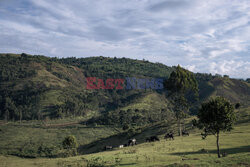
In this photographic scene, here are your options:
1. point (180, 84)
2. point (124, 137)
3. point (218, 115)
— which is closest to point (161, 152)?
point (218, 115)

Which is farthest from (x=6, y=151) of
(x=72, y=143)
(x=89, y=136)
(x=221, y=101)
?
(x=221, y=101)

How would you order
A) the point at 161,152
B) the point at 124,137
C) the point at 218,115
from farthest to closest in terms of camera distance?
the point at 124,137 < the point at 161,152 < the point at 218,115

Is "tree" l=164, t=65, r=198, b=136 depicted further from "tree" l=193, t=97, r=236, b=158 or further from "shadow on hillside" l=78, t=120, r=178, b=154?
"tree" l=193, t=97, r=236, b=158

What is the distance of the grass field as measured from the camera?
25.7 m

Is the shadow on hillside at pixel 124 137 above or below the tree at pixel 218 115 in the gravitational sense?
below

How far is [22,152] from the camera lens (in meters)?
92.1

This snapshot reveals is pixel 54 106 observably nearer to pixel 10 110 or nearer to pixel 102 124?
pixel 10 110

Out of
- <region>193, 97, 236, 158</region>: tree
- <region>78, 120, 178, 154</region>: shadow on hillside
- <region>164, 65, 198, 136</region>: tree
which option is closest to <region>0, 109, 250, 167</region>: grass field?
<region>193, 97, 236, 158</region>: tree

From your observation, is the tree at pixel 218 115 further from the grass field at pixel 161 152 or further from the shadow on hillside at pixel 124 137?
the shadow on hillside at pixel 124 137

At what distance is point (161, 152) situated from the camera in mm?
34344

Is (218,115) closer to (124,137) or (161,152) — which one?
(161,152)

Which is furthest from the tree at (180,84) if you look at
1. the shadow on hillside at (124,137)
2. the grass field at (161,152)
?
the shadow on hillside at (124,137)

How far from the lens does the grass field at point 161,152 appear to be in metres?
25.7

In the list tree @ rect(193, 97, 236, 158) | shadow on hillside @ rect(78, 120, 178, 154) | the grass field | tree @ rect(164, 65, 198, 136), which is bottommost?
shadow on hillside @ rect(78, 120, 178, 154)
